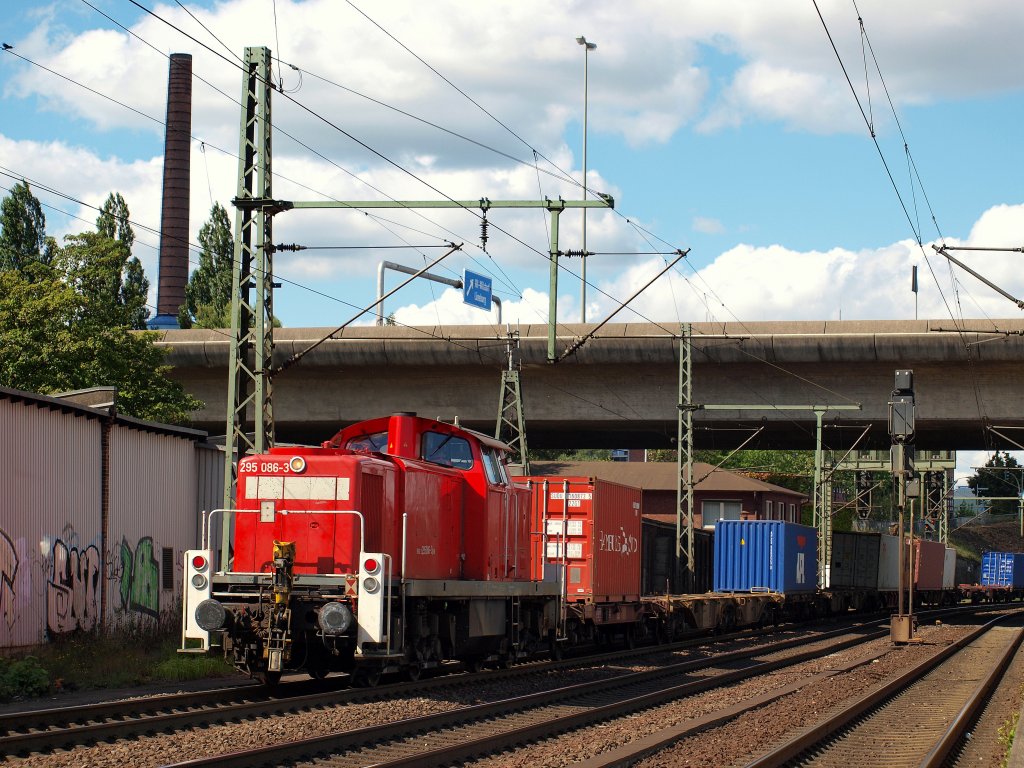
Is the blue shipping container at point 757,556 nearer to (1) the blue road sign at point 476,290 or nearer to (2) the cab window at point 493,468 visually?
(1) the blue road sign at point 476,290

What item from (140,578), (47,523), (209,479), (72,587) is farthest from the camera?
(209,479)

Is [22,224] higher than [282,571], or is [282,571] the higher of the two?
[22,224]

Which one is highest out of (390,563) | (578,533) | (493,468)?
(493,468)

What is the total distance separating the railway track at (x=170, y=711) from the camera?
10.9 metres

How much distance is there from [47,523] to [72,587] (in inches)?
50.3

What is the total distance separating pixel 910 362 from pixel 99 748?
2928cm

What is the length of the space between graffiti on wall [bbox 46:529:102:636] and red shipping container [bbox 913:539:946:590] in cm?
3491

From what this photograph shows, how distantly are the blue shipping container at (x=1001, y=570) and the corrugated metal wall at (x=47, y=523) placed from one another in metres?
63.9

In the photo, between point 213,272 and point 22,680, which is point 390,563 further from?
point 213,272

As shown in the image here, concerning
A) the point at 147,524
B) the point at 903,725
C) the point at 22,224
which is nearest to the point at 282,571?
the point at 903,725

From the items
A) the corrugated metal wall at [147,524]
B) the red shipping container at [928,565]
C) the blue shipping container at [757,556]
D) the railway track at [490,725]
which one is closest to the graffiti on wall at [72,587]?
the corrugated metal wall at [147,524]

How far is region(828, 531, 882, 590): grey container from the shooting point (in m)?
46.6

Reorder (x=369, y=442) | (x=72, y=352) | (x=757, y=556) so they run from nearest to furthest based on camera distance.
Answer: (x=369, y=442) → (x=72, y=352) → (x=757, y=556)

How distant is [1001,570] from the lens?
240 feet
